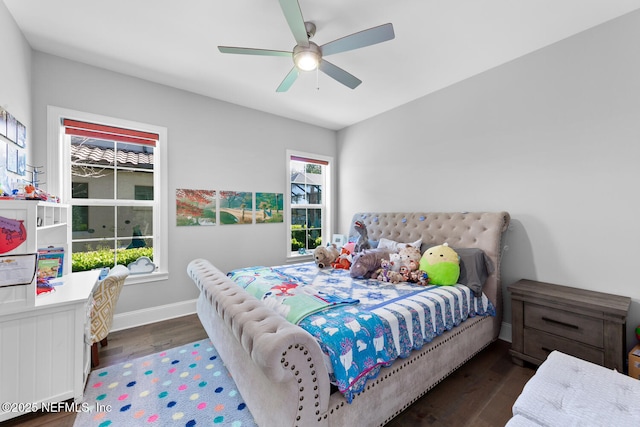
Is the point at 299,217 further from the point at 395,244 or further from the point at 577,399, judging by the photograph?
the point at 577,399

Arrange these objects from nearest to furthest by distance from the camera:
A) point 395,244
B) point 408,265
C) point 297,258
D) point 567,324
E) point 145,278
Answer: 1. point 567,324
2. point 408,265
3. point 145,278
4. point 395,244
5. point 297,258

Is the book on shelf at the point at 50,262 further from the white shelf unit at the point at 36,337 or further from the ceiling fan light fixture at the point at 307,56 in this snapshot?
the ceiling fan light fixture at the point at 307,56

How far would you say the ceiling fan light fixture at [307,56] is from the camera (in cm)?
196

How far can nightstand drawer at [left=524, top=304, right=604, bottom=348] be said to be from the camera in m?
1.91

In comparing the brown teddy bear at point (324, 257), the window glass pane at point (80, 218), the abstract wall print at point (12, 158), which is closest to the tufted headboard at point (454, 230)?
the brown teddy bear at point (324, 257)

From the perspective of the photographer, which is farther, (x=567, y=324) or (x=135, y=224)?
(x=135, y=224)

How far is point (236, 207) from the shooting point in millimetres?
3693

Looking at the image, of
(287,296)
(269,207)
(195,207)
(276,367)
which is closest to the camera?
(276,367)

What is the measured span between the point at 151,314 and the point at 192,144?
85.1 inches

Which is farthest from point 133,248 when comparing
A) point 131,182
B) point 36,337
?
point 36,337

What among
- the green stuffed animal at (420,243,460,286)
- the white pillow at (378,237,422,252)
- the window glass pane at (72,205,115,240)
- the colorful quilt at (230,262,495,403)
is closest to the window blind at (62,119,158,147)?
the window glass pane at (72,205,115,240)

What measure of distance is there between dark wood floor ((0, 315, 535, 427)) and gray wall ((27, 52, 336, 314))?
0.52 metres

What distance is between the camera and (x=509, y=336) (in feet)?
8.80

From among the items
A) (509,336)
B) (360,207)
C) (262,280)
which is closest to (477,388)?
(509,336)
